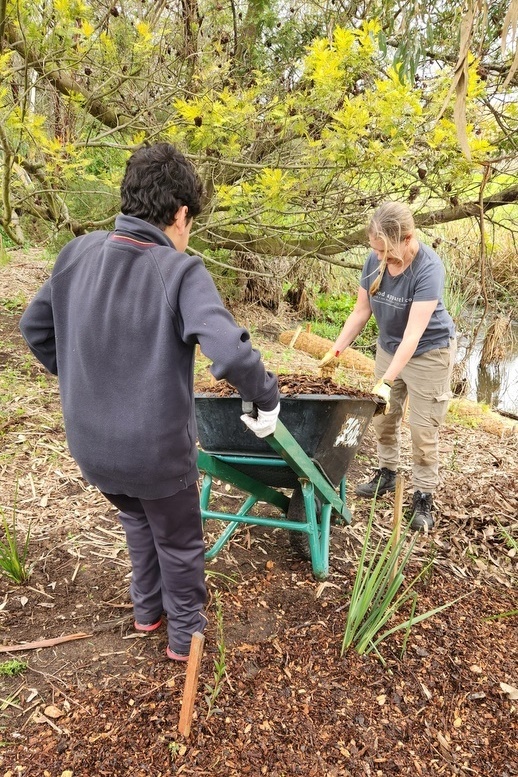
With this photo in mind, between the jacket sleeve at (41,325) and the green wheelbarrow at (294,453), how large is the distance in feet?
2.11

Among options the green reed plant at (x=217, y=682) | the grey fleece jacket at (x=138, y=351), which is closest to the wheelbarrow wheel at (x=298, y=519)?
the green reed plant at (x=217, y=682)

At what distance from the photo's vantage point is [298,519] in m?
2.68

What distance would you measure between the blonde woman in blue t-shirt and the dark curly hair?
1387mm

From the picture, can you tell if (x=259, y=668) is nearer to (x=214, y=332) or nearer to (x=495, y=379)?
(x=214, y=332)

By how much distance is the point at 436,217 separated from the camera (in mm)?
4875

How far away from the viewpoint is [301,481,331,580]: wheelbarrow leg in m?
2.38

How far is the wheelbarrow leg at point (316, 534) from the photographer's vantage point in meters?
2.38

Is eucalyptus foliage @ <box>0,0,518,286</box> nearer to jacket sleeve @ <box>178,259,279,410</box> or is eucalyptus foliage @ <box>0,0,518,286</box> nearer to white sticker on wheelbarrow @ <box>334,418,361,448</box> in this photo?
white sticker on wheelbarrow @ <box>334,418,361,448</box>

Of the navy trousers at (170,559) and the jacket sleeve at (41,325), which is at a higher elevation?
the jacket sleeve at (41,325)

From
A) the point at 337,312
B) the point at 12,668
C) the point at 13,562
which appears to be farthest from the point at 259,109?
the point at 337,312

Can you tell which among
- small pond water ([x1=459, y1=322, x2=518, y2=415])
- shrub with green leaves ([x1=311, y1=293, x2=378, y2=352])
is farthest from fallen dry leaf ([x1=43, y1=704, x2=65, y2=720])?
shrub with green leaves ([x1=311, y1=293, x2=378, y2=352])

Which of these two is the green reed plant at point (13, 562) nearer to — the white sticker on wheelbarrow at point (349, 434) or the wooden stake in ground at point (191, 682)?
the wooden stake in ground at point (191, 682)

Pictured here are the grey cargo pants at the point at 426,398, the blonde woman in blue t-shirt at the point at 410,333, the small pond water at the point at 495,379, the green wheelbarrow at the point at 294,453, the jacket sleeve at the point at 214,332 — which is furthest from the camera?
the small pond water at the point at 495,379

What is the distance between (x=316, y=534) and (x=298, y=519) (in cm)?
22
